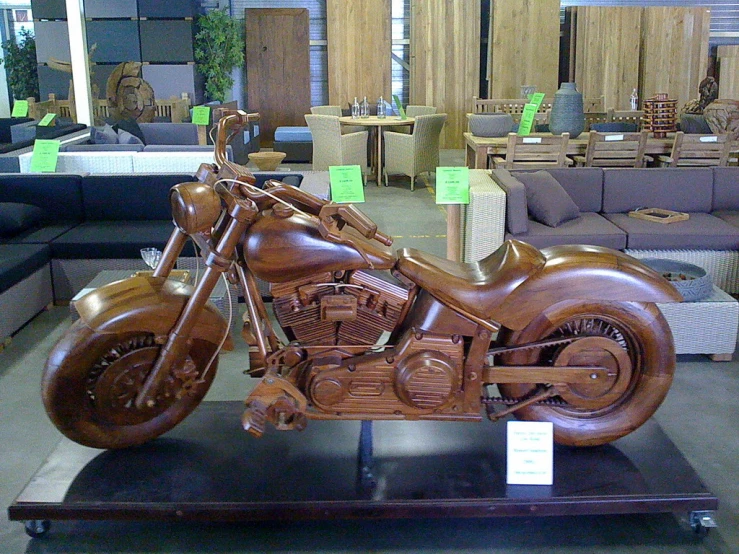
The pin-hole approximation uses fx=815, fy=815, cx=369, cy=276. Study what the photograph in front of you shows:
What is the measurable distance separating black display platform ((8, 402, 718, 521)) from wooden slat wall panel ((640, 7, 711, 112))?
913 cm

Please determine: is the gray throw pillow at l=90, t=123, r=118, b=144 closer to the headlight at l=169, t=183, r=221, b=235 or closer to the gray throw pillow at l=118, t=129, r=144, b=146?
the gray throw pillow at l=118, t=129, r=144, b=146

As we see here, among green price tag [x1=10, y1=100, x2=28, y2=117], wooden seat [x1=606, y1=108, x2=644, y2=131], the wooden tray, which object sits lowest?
the wooden tray

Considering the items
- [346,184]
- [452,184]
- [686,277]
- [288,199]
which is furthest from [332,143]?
[288,199]

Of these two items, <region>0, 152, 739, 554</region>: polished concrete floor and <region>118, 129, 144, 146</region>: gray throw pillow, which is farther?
<region>118, 129, 144, 146</region>: gray throw pillow

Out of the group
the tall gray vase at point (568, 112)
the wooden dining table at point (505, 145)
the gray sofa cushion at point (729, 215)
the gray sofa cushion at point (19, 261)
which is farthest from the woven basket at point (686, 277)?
the gray sofa cushion at point (19, 261)

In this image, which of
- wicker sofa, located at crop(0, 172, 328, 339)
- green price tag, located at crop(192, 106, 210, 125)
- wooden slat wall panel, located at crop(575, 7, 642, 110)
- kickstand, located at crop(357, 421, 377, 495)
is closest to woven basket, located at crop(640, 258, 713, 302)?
kickstand, located at crop(357, 421, 377, 495)

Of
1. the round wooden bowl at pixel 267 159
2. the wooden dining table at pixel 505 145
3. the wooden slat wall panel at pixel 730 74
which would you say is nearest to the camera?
the round wooden bowl at pixel 267 159

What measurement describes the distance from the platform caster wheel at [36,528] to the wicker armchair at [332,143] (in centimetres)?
596

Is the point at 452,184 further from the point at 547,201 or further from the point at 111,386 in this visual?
the point at 111,386

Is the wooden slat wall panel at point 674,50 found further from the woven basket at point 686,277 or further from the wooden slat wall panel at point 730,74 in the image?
the woven basket at point 686,277

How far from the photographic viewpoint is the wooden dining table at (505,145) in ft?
21.1

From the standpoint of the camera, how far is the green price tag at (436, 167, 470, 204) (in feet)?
13.6

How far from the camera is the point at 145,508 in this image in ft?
7.64

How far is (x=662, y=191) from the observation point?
5062 mm
